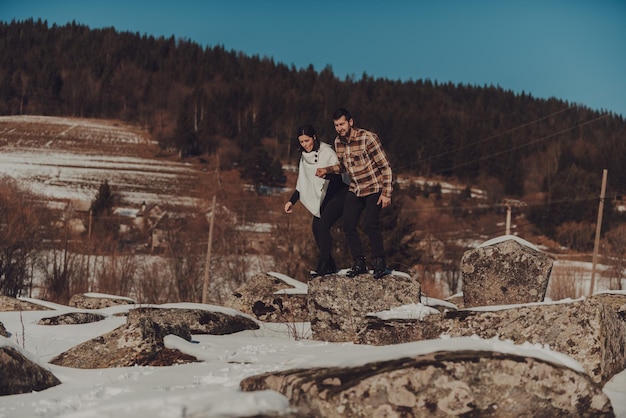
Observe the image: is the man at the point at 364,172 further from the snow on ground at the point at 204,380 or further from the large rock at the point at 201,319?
the large rock at the point at 201,319

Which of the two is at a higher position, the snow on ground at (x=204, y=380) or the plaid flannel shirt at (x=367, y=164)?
the plaid flannel shirt at (x=367, y=164)

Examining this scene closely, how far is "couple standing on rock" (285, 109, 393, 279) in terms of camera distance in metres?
7.79

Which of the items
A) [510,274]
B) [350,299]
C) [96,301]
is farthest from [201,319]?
[96,301]

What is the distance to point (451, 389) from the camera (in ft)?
13.0

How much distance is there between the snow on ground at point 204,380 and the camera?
3.74 meters

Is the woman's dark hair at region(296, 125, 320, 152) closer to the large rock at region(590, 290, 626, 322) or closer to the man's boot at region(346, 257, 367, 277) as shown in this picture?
the man's boot at region(346, 257, 367, 277)

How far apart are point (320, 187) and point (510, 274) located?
253cm

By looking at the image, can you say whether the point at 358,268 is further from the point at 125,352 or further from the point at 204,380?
the point at 204,380

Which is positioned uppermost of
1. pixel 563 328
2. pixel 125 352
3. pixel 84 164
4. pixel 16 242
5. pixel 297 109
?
pixel 297 109

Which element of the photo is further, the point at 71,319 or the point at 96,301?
the point at 96,301

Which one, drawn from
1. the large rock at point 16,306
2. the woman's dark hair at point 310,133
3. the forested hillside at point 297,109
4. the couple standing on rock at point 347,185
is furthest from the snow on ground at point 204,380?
the forested hillside at point 297,109

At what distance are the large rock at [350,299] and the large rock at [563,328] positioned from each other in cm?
173

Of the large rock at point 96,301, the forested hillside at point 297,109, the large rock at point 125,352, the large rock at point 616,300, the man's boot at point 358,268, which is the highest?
the forested hillside at point 297,109

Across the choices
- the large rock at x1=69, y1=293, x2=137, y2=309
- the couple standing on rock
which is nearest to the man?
the couple standing on rock
